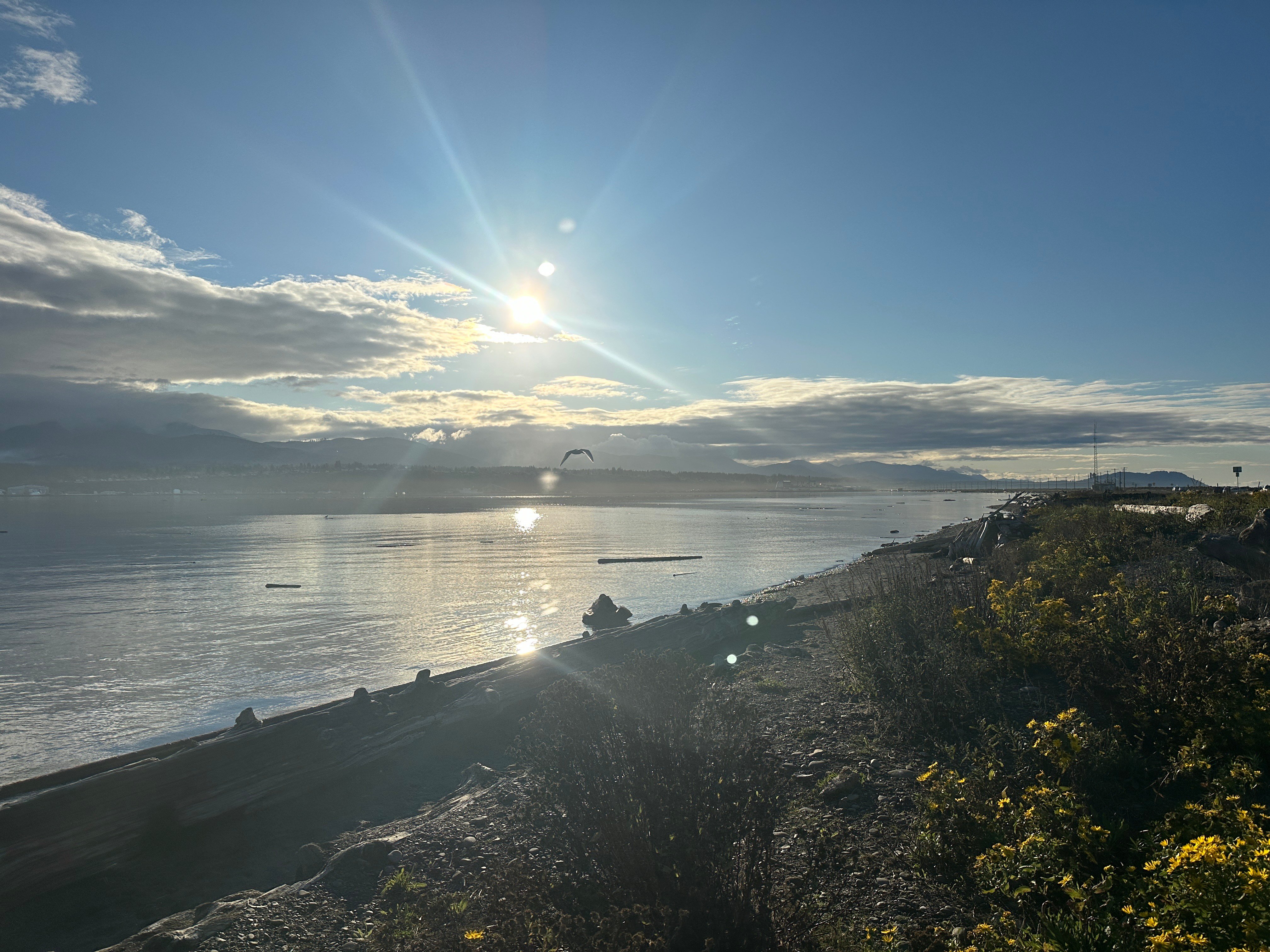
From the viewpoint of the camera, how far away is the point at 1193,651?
6.70 metres

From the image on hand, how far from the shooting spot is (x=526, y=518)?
98.5 m

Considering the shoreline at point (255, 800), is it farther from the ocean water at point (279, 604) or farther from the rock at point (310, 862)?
the ocean water at point (279, 604)

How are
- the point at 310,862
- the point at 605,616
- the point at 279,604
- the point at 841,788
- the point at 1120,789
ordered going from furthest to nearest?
the point at 279,604
the point at 605,616
the point at 310,862
the point at 841,788
the point at 1120,789

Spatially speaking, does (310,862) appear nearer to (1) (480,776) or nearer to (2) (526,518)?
(1) (480,776)

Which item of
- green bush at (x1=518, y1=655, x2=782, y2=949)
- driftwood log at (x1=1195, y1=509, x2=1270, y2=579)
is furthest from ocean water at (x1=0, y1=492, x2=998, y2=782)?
driftwood log at (x1=1195, y1=509, x2=1270, y2=579)

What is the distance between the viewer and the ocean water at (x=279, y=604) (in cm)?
1452

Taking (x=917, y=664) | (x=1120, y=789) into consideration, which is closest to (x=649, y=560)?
(x=917, y=664)

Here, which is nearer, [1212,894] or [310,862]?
[1212,894]

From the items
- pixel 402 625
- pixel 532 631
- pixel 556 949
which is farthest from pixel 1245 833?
pixel 402 625

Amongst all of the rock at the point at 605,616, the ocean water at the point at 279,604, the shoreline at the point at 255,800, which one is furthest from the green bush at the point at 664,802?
the rock at the point at 605,616

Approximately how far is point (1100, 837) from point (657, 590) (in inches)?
1042

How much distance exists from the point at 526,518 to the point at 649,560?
191 feet

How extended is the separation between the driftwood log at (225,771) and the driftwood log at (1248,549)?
1282 cm

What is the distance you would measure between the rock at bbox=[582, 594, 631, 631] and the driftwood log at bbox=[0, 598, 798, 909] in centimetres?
642
